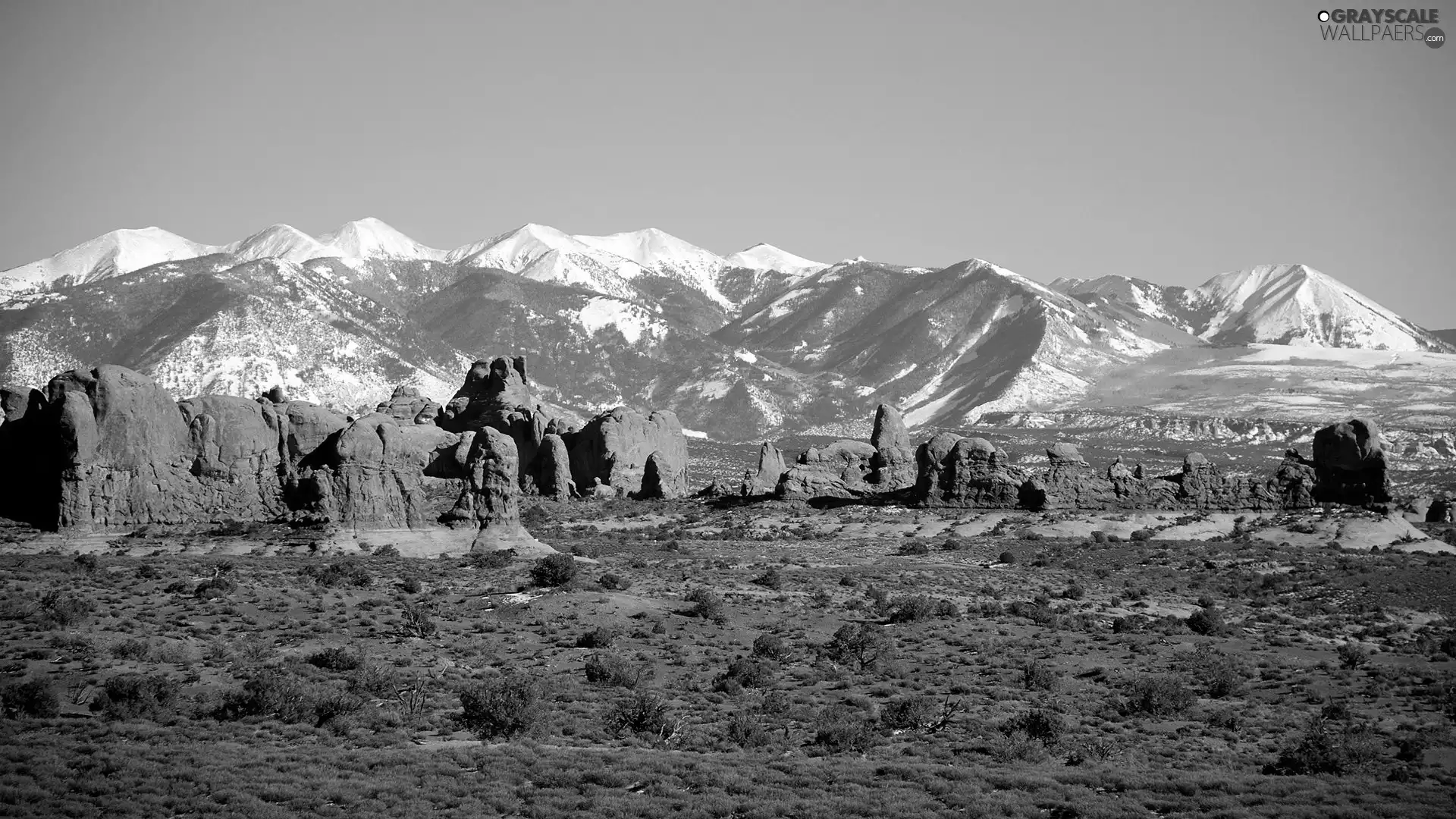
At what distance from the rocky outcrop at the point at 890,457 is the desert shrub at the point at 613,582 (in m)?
40.1

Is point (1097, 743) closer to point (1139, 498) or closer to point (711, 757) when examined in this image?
point (711, 757)

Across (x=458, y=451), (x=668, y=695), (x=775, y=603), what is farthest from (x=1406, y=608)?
(x=458, y=451)

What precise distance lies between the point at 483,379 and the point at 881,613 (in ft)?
222

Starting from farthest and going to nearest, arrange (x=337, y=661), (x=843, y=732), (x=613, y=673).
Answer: (x=613, y=673) < (x=337, y=661) < (x=843, y=732)

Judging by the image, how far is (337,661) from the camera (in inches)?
1377

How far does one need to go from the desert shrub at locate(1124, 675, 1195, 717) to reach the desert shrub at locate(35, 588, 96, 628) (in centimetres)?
2769

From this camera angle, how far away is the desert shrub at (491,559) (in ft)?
164

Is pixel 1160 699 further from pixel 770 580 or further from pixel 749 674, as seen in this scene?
pixel 770 580

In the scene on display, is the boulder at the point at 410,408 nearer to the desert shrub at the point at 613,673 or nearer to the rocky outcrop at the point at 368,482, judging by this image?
the rocky outcrop at the point at 368,482

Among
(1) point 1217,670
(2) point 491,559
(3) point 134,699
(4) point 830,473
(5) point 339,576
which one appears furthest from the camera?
(4) point 830,473

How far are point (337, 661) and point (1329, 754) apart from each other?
2339cm

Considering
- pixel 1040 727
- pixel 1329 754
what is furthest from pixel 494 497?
pixel 1329 754

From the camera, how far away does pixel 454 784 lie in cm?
2572

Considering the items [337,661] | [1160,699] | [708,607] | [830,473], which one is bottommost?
[1160,699]
